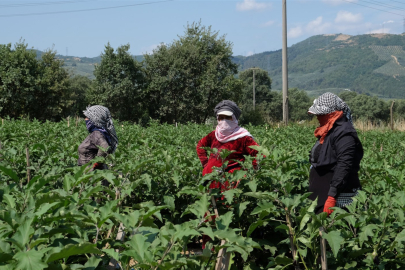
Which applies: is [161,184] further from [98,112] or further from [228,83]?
[228,83]

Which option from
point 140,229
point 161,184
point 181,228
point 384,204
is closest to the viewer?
point 181,228

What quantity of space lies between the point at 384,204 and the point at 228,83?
3616cm

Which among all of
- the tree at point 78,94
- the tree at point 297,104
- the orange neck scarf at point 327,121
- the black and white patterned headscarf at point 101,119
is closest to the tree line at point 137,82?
the tree at point 78,94

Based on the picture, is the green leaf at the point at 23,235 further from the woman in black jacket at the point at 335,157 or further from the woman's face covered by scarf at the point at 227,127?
the woman's face covered by scarf at the point at 227,127

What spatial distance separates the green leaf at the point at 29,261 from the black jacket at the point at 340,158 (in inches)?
95.7

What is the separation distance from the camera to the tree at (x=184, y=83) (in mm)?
38031

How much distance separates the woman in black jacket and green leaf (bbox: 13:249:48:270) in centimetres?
240

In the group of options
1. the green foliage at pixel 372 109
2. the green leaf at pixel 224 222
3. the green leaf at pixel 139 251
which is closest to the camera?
the green leaf at pixel 139 251

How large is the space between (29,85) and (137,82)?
9.36m

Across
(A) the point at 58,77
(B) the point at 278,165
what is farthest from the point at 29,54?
(B) the point at 278,165

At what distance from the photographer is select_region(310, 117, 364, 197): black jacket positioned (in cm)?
325

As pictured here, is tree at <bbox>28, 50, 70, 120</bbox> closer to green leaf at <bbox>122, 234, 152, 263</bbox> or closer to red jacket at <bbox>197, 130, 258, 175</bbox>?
red jacket at <bbox>197, 130, 258, 175</bbox>

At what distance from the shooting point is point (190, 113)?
3875cm

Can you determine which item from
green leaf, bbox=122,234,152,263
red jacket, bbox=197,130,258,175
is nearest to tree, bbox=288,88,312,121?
red jacket, bbox=197,130,258,175
